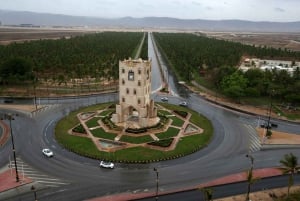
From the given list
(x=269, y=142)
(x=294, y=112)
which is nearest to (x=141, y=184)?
(x=269, y=142)

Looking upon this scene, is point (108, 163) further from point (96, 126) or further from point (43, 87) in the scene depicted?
point (43, 87)

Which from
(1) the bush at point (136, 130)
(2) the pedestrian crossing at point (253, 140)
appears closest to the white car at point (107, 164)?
(1) the bush at point (136, 130)

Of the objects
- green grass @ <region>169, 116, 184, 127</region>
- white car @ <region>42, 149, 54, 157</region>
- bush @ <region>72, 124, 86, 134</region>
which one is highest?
green grass @ <region>169, 116, 184, 127</region>

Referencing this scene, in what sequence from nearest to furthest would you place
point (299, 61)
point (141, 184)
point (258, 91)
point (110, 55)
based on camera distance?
point (141, 184)
point (258, 91)
point (299, 61)
point (110, 55)

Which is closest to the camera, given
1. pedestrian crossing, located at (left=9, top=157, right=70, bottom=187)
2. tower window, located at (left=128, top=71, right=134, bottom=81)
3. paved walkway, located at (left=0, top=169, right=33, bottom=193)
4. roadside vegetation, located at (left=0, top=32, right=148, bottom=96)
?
paved walkway, located at (left=0, top=169, right=33, bottom=193)

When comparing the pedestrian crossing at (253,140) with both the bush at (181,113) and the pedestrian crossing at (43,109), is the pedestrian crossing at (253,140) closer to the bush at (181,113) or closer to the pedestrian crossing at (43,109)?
the bush at (181,113)

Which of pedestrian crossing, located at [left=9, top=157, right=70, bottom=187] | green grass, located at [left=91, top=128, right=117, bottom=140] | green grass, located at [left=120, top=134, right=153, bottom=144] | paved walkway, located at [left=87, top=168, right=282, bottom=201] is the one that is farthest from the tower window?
paved walkway, located at [left=87, top=168, right=282, bottom=201]

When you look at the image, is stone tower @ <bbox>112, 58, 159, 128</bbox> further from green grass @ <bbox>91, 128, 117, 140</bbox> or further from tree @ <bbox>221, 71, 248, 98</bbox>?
tree @ <bbox>221, 71, 248, 98</bbox>
